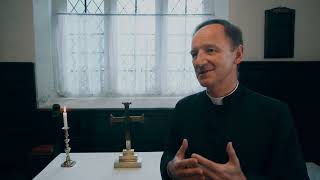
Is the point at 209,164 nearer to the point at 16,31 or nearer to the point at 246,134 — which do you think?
the point at 246,134

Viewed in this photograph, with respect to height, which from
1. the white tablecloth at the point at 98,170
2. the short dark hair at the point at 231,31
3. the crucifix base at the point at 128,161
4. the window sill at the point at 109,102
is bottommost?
the white tablecloth at the point at 98,170

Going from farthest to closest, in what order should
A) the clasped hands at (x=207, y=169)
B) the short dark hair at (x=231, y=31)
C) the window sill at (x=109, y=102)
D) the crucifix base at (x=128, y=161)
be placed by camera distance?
the window sill at (x=109, y=102) → the crucifix base at (x=128, y=161) → the short dark hair at (x=231, y=31) → the clasped hands at (x=207, y=169)

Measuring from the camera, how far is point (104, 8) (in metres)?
4.25

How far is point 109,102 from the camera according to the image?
13.8ft

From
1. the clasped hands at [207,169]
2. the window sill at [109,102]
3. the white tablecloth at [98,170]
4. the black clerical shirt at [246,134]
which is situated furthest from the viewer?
the window sill at [109,102]

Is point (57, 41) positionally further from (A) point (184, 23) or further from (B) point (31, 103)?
(A) point (184, 23)

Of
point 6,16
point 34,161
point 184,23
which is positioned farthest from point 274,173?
point 6,16

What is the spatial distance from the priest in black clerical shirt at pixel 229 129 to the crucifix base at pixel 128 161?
29.2 inches

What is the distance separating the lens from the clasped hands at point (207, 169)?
1.28m

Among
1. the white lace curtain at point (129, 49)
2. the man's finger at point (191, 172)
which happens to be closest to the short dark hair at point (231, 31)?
the man's finger at point (191, 172)

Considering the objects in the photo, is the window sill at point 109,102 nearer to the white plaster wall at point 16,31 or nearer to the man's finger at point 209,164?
the white plaster wall at point 16,31

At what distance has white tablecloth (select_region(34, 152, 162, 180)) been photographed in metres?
2.19

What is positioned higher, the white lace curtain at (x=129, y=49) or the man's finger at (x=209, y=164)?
the white lace curtain at (x=129, y=49)

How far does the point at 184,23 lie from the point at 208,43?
2.90m
